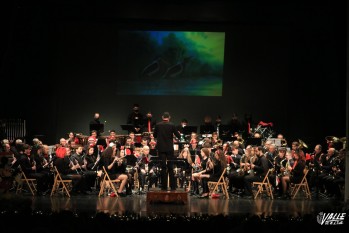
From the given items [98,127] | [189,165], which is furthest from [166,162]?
[98,127]

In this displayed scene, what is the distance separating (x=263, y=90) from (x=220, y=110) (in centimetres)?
202

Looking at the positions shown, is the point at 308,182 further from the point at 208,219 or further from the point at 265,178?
the point at 208,219

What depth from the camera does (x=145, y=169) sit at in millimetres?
16062

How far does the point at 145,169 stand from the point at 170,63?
318 inches

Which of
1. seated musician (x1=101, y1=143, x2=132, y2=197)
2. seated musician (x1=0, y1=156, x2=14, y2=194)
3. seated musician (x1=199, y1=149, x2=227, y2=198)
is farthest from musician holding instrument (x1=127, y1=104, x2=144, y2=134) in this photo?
seated musician (x1=0, y1=156, x2=14, y2=194)

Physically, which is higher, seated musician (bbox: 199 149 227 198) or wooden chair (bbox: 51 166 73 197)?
seated musician (bbox: 199 149 227 198)

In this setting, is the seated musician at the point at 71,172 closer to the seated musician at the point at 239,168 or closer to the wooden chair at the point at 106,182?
the wooden chair at the point at 106,182

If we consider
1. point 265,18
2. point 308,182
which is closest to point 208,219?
point 308,182

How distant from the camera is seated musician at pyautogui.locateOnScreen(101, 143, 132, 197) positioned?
49.6ft

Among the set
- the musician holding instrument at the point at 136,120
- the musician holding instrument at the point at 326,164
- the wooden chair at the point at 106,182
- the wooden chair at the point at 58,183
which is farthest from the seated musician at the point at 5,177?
the musician holding instrument at the point at 326,164

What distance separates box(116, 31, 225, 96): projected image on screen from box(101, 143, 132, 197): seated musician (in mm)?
8050

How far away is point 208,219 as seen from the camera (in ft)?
21.9

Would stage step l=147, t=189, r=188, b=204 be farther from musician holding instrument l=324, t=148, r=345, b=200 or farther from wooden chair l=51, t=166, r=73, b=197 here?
musician holding instrument l=324, t=148, r=345, b=200

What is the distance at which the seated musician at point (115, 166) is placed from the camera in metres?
15.1
